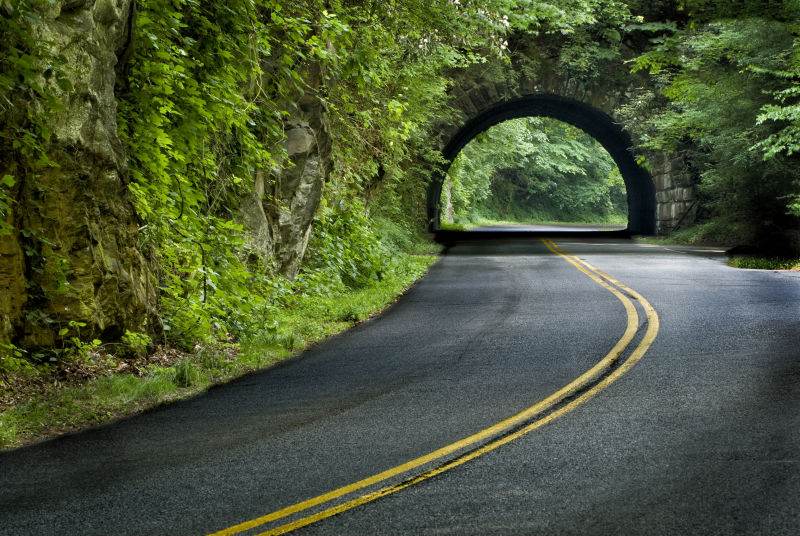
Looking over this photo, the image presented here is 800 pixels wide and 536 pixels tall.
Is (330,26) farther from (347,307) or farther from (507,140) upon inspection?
(507,140)

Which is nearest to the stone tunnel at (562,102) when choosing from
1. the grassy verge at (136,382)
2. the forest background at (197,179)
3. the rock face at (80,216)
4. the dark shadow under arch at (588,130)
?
the dark shadow under arch at (588,130)

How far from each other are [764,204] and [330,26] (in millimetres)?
18449

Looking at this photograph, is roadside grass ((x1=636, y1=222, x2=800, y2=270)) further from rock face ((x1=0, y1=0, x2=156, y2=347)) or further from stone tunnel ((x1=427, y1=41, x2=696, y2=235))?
rock face ((x1=0, y1=0, x2=156, y2=347))

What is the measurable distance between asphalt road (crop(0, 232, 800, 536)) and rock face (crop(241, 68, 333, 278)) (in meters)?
2.88

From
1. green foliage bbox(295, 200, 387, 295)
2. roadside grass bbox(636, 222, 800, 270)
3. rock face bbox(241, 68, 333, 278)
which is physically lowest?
roadside grass bbox(636, 222, 800, 270)

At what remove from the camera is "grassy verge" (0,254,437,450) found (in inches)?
235

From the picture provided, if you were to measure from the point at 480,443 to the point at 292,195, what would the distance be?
27.9ft

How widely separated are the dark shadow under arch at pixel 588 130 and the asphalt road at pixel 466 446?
22.4 m

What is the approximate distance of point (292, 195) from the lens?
13055 mm

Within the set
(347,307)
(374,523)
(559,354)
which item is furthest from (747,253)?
(374,523)

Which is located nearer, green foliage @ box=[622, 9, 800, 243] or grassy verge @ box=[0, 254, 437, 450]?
Answer: grassy verge @ box=[0, 254, 437, 450]

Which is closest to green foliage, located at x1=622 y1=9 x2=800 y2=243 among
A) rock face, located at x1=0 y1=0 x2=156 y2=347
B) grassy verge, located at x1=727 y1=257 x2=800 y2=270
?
grassy verge, located at x1=727 y1=257 x2=800 y2=270

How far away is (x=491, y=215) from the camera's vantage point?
66.2 m

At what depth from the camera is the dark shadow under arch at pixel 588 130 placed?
1247 inches
